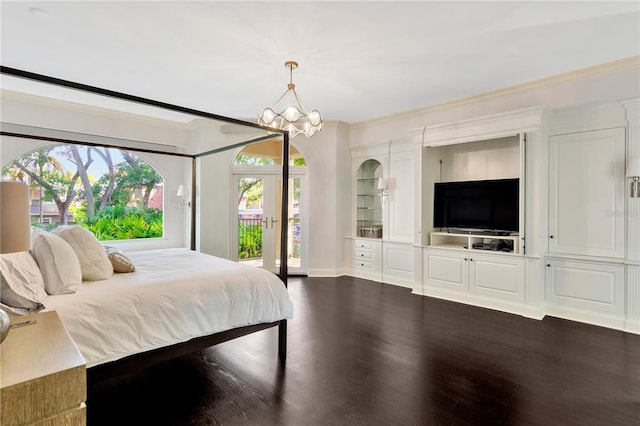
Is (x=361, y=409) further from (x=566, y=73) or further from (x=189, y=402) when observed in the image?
(x=566, y=73)

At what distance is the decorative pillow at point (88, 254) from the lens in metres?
2.32

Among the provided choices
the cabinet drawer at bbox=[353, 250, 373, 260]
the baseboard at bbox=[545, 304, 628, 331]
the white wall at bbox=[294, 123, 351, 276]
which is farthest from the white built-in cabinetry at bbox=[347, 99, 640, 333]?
the white wall at bbox=[294, 123, 351, 276]

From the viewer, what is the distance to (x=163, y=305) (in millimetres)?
2111

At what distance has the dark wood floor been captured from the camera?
78.4 inches

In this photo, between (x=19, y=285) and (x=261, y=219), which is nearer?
(x=19, y=285)

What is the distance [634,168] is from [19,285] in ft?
16.7

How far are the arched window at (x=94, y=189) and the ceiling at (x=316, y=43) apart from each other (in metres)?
1.58

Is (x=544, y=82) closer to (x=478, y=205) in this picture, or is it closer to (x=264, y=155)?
(x=478, y=205)

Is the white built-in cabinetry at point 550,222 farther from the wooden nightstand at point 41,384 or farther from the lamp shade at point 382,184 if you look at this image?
the wooden nightstand at point 41,384

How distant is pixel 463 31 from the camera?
2.82 metres

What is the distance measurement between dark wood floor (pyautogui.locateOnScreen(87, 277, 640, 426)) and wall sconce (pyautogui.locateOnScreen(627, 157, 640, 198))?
1.46 m

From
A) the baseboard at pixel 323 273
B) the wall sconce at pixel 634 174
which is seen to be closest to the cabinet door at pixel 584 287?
the wall sconce at pixel 634 174

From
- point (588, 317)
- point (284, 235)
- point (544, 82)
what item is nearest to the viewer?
point (284, 235)

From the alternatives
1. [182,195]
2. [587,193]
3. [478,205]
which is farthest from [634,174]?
[182,195]
